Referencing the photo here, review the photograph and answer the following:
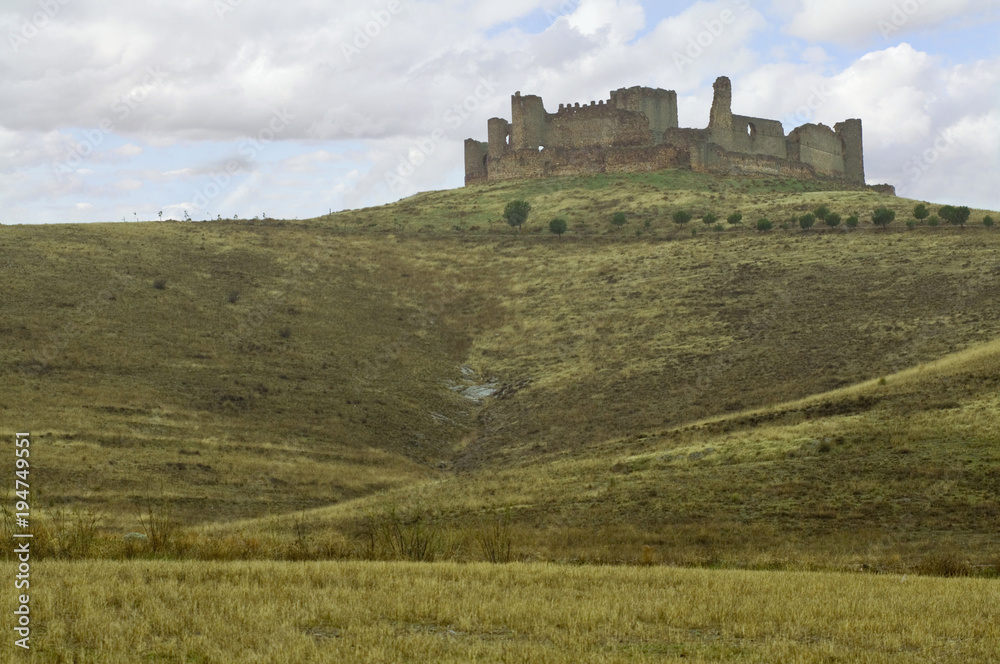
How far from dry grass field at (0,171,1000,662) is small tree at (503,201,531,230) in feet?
5.79

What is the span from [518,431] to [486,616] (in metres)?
28.1

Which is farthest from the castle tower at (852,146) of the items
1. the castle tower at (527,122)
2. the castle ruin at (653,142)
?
the castle tower at (527,122)

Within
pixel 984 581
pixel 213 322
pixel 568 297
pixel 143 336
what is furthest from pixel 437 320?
pixel 984 581

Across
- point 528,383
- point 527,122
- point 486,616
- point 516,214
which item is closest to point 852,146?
point 527,122

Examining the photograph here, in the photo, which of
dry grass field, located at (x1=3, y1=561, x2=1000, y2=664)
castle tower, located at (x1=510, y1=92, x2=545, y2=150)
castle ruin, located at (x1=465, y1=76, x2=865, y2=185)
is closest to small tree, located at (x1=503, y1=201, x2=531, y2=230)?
castle ruin, located at (x1=465, y1=76, x2=865, y2=185)

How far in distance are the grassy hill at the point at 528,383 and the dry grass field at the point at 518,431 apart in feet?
0.60

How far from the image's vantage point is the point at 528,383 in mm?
45250

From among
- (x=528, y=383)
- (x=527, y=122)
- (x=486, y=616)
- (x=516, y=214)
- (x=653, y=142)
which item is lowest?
(x=486, y=616)

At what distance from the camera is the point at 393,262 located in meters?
64.0

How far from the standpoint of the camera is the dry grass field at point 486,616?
380 inches

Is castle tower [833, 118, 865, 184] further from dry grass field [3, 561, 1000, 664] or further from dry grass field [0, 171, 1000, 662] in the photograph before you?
dry grass field [3, 561, 1000, 664]

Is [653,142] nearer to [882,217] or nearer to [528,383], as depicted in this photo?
[882,217]

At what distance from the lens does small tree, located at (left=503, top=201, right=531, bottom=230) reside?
232 ft

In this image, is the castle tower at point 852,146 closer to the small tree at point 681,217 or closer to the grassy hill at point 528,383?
the grassy hill at point 528,383
